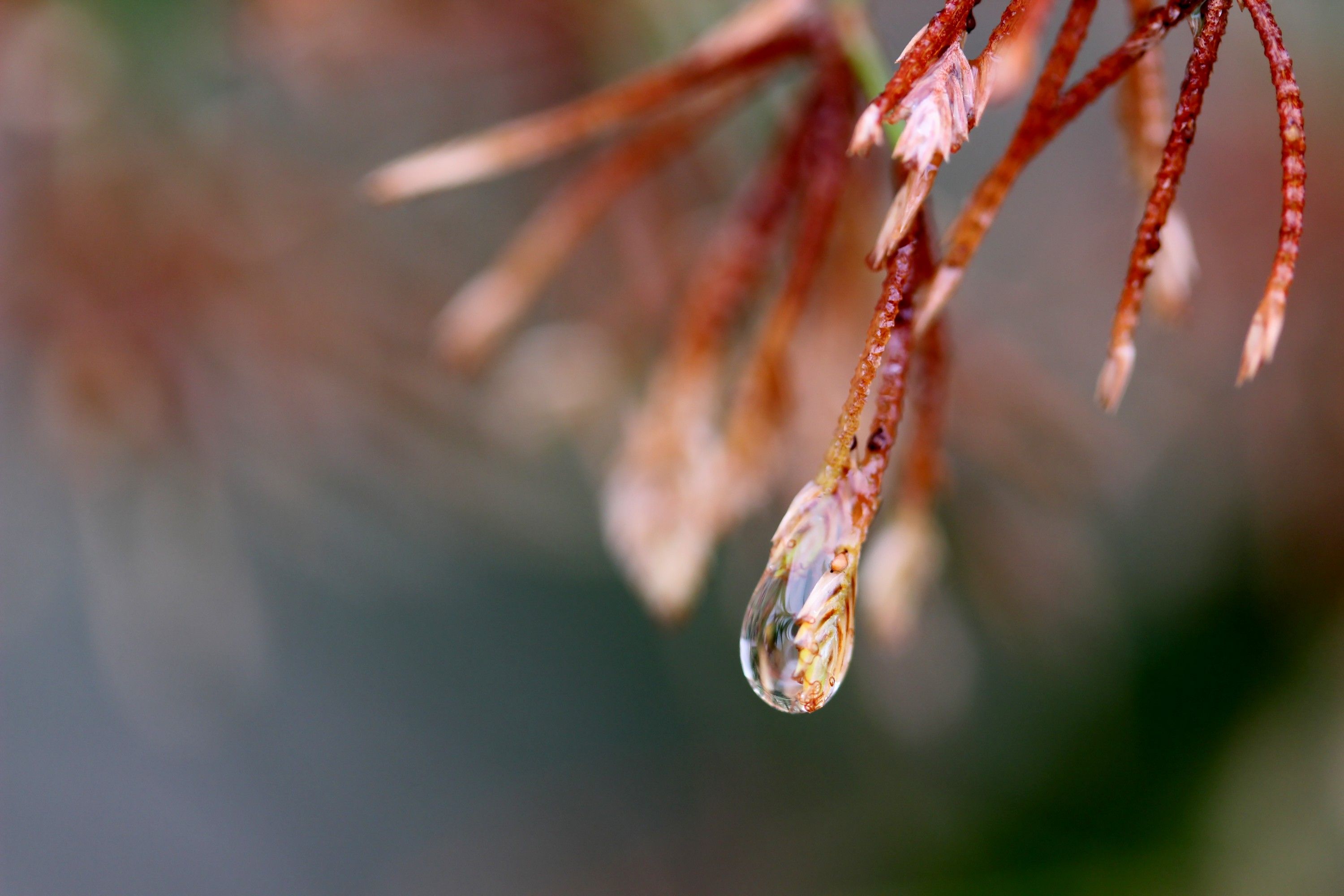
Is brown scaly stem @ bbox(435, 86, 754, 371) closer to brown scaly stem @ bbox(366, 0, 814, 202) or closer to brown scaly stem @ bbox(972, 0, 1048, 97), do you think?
brown scaly stem @ bbox(366, 0, 814, 202)

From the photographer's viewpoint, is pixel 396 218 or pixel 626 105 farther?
pixel 396 218

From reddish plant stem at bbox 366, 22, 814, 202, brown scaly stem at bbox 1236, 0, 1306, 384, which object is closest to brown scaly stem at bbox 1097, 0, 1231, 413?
brown scaly stem at bbox 1236, 0, 1306, 384

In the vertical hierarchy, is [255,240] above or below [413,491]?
above

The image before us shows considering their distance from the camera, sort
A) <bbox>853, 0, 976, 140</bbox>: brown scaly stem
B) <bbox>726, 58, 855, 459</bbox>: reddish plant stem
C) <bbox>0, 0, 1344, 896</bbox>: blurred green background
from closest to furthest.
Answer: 1. <bbox>853, 0, 976, 140</bbox>: brown scaly stem
2. <bbox>726, 58, 855, 459</bbox>: reddish plant stem
3. <bbox>0, 0, 1344, 896</bbox>: blurred green background

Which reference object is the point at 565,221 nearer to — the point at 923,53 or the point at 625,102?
the point at 625,102

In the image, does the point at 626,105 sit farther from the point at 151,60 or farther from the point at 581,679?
the point at 581,679

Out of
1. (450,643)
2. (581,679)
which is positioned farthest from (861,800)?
(450,643)

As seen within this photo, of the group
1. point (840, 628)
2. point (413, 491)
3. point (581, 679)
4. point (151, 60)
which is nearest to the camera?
point (840, 628)
